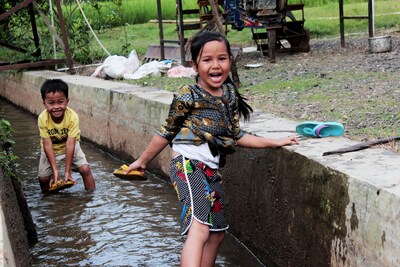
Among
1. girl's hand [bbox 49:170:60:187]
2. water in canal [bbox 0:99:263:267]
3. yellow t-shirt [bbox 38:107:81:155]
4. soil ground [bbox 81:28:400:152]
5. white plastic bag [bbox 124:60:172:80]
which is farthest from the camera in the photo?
white plastic bag [bbox 124:60:172:80]

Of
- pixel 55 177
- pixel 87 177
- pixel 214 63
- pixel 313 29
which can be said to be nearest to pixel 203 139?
pixel 214 63

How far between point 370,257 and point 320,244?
19.7 inches

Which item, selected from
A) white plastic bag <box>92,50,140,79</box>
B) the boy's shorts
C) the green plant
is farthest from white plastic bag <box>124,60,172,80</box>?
the green plant

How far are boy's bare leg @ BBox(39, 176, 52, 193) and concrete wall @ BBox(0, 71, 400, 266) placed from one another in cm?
214

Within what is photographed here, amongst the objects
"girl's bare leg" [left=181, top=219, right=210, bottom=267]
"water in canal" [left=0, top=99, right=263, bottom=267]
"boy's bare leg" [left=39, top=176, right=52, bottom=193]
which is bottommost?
"water in canal" [left=0, top=99, right=263, bottom=267]

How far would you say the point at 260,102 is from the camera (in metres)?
6.53

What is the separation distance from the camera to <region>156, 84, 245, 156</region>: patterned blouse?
369cm

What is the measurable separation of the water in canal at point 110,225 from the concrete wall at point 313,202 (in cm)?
35

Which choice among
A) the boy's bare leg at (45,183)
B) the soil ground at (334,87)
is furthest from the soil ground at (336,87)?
the boy's bare leg at (45,183)

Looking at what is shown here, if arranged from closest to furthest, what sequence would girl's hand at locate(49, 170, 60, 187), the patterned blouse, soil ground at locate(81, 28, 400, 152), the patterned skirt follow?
the patterned skirt < the patterned blouse < soil ground at locate(81, 28, 400, 152) < girl's hand at locate(49, 170, 60, 187)

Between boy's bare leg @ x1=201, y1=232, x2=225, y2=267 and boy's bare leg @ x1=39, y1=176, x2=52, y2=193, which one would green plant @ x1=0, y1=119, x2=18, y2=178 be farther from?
boy's bare leg @ x1=201, y1=232, x2=225, y2=267

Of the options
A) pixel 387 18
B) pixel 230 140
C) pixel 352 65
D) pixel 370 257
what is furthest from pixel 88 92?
pixel 387 18

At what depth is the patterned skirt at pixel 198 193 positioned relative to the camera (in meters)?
3.59

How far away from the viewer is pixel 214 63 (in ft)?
12.0
